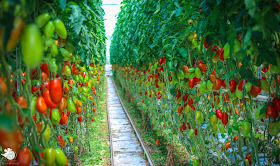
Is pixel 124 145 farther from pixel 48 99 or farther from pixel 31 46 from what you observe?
pixel 31 46

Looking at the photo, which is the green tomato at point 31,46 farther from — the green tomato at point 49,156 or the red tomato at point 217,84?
the red tomato at point 217,84

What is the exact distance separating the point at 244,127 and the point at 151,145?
3.12 metres

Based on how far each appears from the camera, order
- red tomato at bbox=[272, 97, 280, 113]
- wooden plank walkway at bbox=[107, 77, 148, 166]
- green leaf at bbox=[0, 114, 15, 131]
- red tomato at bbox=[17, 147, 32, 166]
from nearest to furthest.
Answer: green leaf at bbox=[0, 114, 15, 131], red tomato at bbox=[17, 147, 32, 166], red tomato at bbox=[272, 97, 280, 113], wooden plank walkway at bbox=[107, 77, 148, 166]

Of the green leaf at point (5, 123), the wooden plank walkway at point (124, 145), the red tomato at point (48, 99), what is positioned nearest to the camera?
the green leaf at point (5, 123)

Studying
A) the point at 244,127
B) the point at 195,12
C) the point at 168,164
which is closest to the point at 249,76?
the point at 244,127

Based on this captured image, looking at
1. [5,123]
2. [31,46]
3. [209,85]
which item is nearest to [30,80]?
[31,46]

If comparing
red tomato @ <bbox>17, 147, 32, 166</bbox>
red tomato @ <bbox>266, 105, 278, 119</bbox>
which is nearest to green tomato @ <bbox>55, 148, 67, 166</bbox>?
red tomato @ <bbox>17, 147, 32, 166</bbox>

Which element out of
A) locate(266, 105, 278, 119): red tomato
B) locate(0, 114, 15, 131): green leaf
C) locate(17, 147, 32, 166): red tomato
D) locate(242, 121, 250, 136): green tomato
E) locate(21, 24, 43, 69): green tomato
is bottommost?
locate(242, 121, 250, 136): green tomato

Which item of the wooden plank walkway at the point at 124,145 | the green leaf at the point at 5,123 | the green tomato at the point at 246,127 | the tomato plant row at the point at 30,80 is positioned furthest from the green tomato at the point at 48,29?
the wooden plank walkway at the point at 124,145

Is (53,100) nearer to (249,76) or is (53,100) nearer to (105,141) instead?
(249,76)

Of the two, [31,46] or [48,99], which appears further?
[48,99]

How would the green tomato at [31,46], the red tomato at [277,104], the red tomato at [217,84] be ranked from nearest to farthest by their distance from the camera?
the green tomato at [31,46], the red tomato at [277,104], the red tomato at [217,84]

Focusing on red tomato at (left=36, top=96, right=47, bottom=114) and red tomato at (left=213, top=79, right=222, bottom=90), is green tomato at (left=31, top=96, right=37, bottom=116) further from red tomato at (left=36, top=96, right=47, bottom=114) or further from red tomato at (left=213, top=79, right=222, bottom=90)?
red tomato at (left=213, top=79, right=222, bottom=90)

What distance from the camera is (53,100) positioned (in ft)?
3.09
